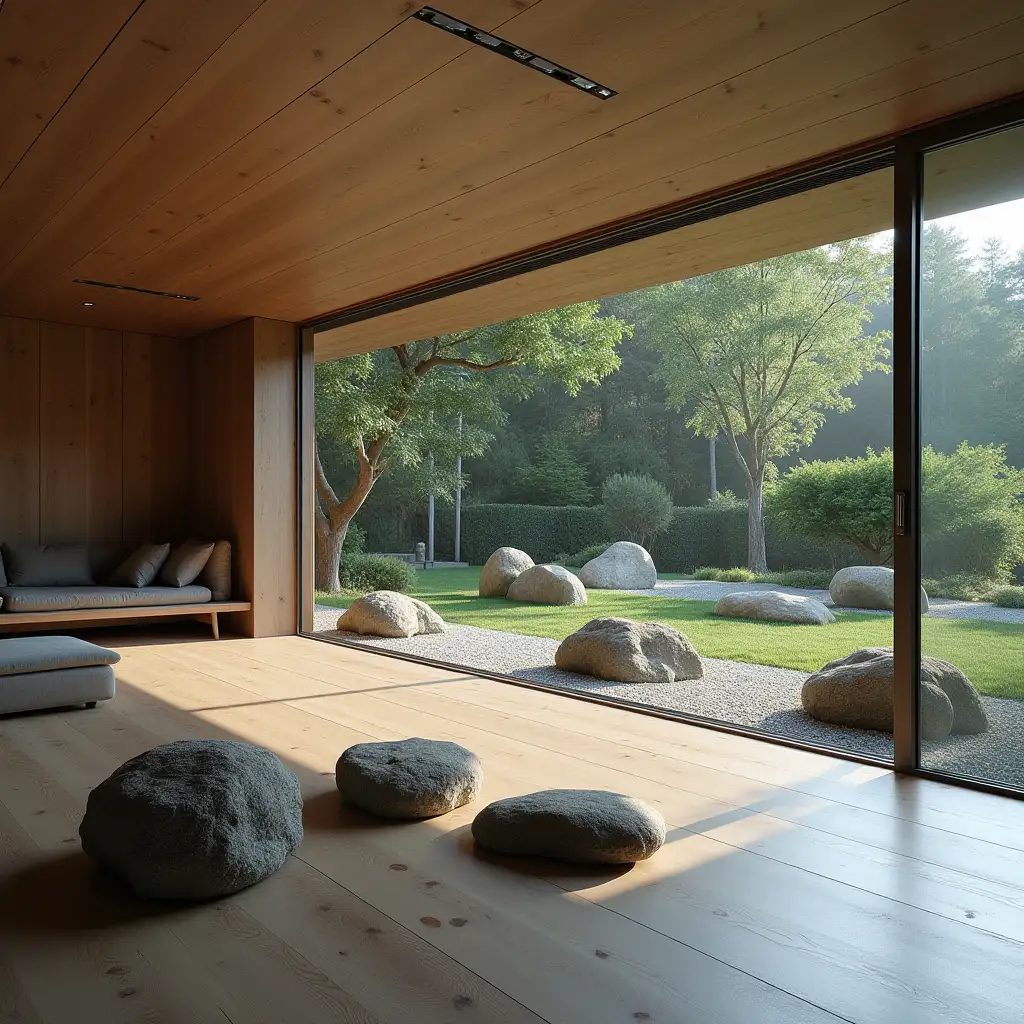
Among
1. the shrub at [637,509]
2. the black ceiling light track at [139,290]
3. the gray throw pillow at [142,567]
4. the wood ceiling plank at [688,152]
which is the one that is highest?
the black ceiling light track at [139,290]

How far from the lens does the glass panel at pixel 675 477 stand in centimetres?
527

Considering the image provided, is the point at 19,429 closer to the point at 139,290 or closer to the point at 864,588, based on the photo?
the point at 139,290

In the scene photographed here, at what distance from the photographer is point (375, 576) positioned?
12.2 metres

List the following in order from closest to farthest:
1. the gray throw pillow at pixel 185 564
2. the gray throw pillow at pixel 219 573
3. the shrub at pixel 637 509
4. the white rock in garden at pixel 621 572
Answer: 1. the gray throw pillow at pixel 185 564
2. the gray throw pillow at pixel 219 573
3. the white rock in garden at pixel 621 572
4. the shrub at pixel 637 509

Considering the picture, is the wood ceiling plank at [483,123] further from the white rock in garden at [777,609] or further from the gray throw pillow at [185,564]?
the white rock in garden at [777,609]

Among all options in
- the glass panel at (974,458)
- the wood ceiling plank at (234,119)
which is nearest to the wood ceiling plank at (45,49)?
the wood ceiling plank at (234,119)

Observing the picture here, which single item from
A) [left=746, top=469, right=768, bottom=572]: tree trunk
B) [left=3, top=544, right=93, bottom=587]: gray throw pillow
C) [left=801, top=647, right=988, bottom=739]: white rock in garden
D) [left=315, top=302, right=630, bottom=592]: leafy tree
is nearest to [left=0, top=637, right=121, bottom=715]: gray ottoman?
[left=3, top=544, right=93, bottom=587]: gray throw pillow

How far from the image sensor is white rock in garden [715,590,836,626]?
29.6ft

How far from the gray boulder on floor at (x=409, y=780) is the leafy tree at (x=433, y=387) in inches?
294

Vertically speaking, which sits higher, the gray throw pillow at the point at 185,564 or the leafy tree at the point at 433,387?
the leafy tree at the point at 433,387

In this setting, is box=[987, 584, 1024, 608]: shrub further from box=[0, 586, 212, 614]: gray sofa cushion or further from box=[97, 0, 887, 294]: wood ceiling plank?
box=[0, 586, 212, 614]: gray sofa cushion

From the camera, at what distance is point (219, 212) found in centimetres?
450

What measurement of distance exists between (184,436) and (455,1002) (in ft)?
22.3

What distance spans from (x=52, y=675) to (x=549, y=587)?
6.84m
